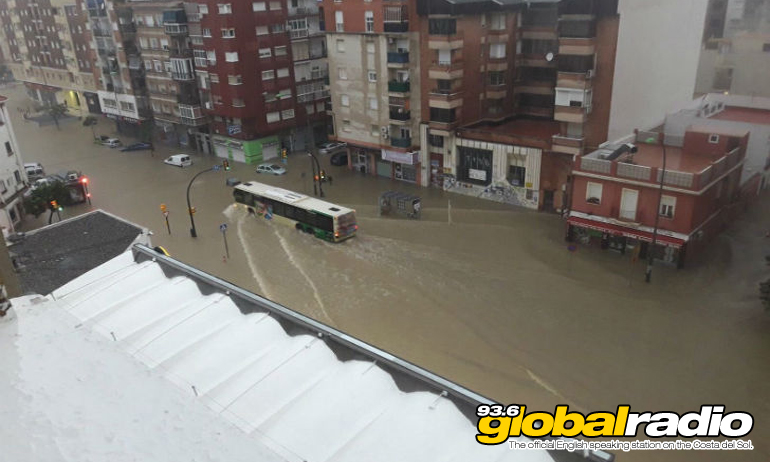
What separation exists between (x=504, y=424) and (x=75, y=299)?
978 cm

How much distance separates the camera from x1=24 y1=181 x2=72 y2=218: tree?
38875mm

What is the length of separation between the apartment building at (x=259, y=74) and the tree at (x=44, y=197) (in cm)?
1729

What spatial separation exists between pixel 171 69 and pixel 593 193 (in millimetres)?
44882

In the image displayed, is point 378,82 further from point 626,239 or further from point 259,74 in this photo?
point 626,239

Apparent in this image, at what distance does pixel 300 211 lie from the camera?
1426 inches

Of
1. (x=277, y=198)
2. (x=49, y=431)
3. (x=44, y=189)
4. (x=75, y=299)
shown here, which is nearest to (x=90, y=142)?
(x=44, y=189)

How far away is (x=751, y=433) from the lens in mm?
18406

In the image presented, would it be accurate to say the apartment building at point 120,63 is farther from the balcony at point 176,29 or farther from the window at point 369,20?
the window at point 369,20

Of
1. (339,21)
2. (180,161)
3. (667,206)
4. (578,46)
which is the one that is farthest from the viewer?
(180,161)

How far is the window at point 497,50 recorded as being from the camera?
42.2 m

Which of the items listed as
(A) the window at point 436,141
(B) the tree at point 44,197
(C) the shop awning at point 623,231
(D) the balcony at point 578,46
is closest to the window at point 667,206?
(C) the shop awning at point 623,231

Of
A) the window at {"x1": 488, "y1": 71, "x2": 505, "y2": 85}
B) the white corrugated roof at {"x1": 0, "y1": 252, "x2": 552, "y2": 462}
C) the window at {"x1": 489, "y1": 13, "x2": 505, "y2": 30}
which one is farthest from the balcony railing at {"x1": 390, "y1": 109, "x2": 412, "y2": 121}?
the white corrugated roof at {"x1": 0, "y1": 252, "x2": 552, "y2": 462}

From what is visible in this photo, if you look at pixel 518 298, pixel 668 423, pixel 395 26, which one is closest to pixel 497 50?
pixel 395 26

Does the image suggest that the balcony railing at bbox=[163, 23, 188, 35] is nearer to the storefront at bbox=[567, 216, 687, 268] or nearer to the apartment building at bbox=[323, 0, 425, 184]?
the apartment building at bbox=[323, 0, 425, 184]
